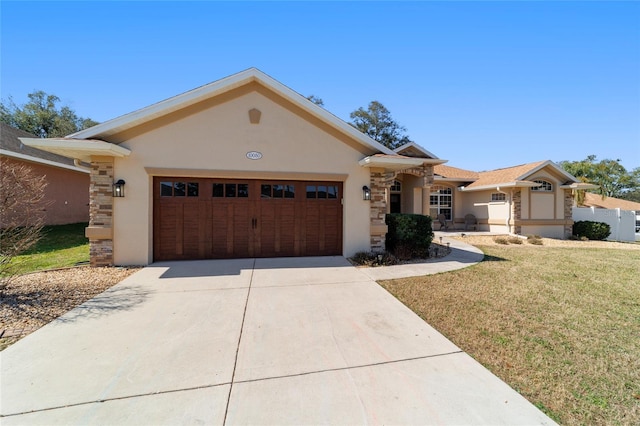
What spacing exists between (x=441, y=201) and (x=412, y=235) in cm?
1167

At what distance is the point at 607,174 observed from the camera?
127 feet

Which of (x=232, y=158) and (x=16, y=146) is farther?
(x=16, y=146)

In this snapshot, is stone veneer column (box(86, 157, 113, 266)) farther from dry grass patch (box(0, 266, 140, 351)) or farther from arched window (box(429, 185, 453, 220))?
arched window (box(429, 185, 453, 220))

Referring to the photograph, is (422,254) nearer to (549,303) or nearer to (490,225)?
(549,303)

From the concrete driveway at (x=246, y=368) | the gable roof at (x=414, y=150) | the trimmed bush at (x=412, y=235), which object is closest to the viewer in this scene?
the concrete driveway at (x=246, y=368)

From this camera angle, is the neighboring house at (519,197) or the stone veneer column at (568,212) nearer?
the neighboring house at (519,197)

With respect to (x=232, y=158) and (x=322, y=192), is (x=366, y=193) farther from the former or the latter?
(x=232, y=158)

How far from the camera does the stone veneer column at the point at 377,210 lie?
9172 mm

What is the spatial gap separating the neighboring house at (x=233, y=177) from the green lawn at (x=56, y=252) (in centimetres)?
148

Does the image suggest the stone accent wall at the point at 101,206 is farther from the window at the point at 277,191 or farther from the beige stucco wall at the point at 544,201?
the beige stucco wall at the point at 544,201

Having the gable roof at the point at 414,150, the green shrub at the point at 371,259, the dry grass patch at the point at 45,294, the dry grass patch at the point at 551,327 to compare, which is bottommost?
the dry grass patch at the point at 551,327

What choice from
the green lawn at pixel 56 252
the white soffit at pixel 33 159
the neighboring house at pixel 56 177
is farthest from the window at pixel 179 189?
the white soffit at pixel 33 159

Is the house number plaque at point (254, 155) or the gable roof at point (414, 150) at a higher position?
the gable roof at point (414, 150)

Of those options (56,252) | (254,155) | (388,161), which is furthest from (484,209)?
(56,252)
